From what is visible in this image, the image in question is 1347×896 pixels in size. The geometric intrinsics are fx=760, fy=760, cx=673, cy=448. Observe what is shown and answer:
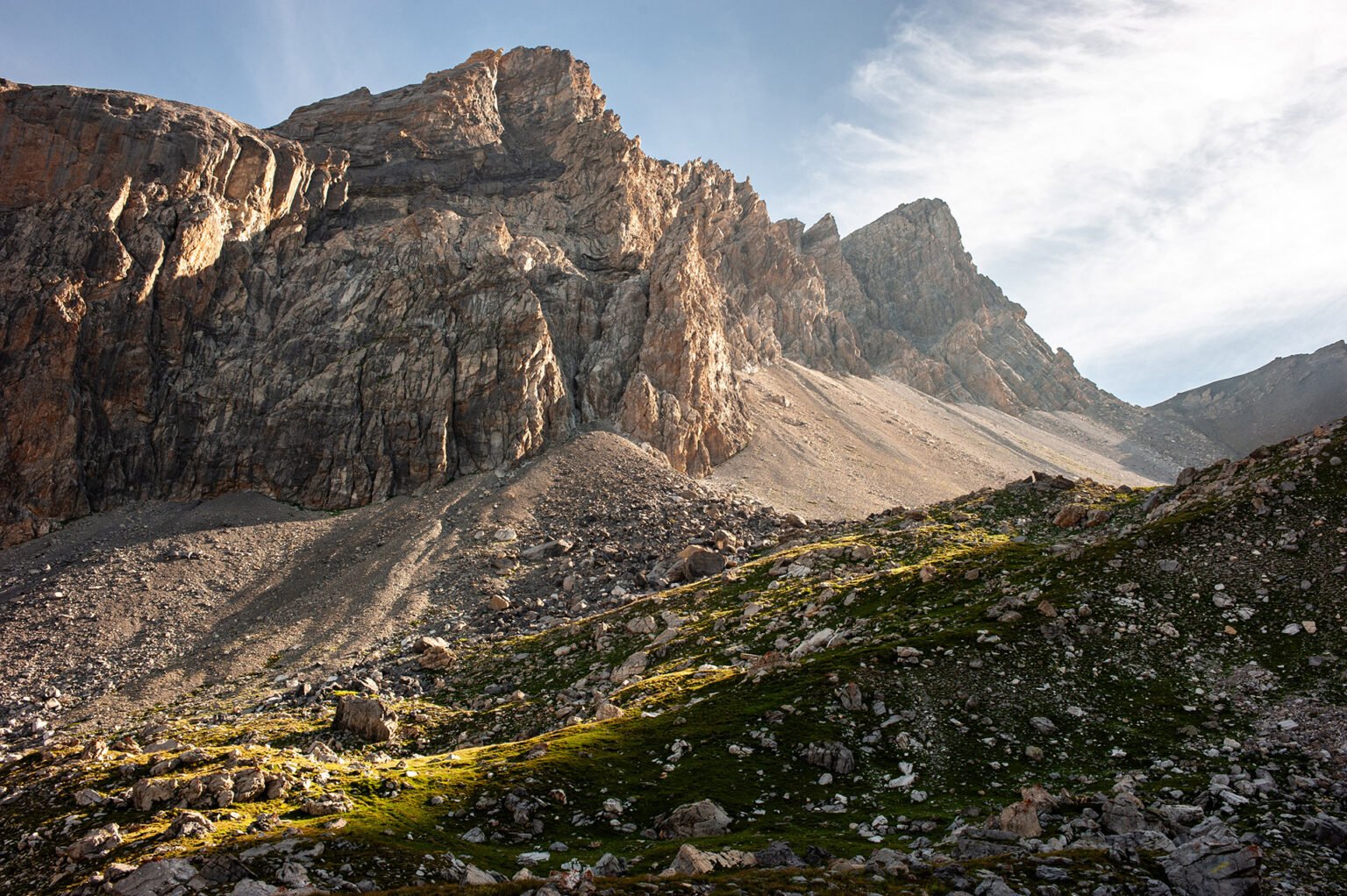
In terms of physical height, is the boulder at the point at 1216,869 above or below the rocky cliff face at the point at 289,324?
below

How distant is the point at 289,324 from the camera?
424ft

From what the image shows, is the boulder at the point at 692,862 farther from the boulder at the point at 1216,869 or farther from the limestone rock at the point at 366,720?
the limestone rock at the point at 366,720

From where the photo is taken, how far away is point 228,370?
122438mm

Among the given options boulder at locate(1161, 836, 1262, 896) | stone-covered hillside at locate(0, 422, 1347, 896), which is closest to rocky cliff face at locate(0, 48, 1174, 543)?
stone-covered hillside at locate(0, 422, 1347, 896)

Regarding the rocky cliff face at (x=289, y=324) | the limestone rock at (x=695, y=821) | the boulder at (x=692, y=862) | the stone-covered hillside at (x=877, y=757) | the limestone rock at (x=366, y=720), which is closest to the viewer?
the stone-covered hillside at (x=877, y=757)

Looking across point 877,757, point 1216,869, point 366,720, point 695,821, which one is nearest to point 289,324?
point 366,720

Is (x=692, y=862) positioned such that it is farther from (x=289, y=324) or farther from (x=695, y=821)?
(x=289, y=324)

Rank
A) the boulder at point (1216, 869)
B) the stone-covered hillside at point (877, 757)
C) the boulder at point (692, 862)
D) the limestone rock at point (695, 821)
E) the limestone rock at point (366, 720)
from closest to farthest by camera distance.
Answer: the boulder at point (1216, 869)
the stone-covered hillside at point (877, 757)
the boulder at point (692, 862)
the limestone rock at point (695, 821)
the limestone rock at point (366, 720)

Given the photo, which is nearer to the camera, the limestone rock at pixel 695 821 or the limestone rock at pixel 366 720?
the limestone rock at pixel 695 821

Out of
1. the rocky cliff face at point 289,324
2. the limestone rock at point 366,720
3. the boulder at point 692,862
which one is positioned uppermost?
the rocky cliff face at point 289,324

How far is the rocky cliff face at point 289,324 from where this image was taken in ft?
364

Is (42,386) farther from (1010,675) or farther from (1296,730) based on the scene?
(1296,730)

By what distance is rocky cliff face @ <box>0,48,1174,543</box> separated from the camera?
110938mm

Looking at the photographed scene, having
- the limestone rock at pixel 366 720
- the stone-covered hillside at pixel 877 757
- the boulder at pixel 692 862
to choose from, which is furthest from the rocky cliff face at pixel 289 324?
the boulder at pixel 692 862
